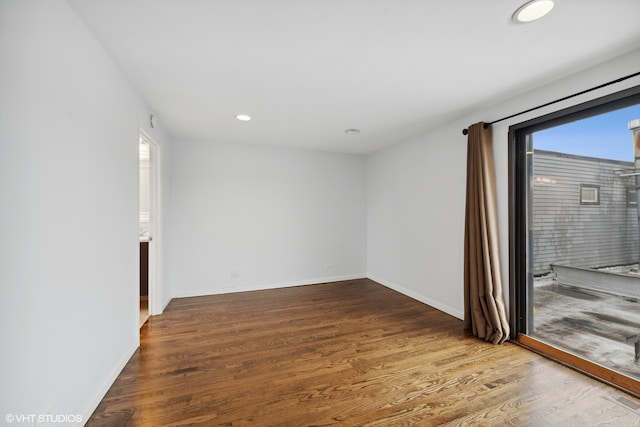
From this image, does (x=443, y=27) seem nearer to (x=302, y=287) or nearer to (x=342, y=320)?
(x=342, y=320)

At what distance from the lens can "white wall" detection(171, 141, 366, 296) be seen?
4016mm

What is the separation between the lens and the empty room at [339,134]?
1.32 metres

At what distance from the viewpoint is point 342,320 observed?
10.3ft

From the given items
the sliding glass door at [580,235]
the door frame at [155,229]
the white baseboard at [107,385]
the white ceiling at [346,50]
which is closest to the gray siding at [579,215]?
the sliding glass door at [580,235]

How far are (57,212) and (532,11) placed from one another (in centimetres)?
276

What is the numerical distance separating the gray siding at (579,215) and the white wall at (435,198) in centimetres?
27

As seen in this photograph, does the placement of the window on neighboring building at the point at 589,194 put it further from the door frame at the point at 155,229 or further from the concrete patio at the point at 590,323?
the door frame at the point at 155,229

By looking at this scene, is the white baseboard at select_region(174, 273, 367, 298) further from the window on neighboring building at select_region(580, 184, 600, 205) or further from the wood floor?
the window on neighboring building at select_region(580, 184, 600, 205)

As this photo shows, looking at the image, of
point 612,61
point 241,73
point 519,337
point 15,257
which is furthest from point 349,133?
point 15,257

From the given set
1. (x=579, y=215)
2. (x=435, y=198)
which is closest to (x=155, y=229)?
(x=435, y=198)

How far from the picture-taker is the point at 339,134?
3.77 m

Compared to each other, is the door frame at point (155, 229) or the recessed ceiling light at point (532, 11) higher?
the recessed ceiling light at point (532, 11)

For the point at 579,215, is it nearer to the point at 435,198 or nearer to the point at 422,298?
the point at 435,198

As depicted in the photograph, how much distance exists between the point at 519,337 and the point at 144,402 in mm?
3257
